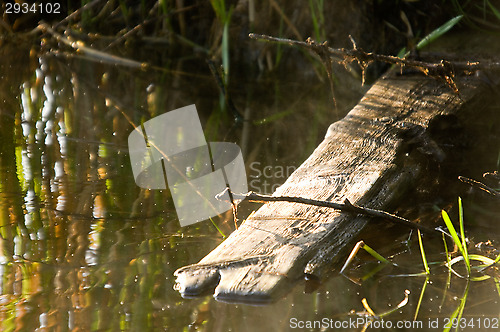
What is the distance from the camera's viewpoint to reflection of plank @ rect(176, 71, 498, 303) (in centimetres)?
140

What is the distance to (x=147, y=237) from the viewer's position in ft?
5.71

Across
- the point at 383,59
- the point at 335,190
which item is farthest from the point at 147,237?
the point at 383,59

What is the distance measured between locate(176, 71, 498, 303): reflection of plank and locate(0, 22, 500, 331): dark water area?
0.17 feet

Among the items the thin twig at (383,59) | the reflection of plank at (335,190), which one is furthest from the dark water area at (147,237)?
the thin twig at (383,59)

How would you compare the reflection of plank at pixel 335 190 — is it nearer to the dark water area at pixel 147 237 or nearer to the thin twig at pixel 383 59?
the dark water area at pixel 147 237

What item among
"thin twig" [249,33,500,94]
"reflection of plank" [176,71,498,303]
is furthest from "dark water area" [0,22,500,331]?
"thin twig" [249,33,500,94]

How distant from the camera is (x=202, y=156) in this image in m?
2.42

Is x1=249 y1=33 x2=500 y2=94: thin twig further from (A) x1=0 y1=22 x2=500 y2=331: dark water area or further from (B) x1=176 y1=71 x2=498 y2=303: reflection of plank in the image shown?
(A) x1=0 y1=22 x2=500 y2=331: dark water area

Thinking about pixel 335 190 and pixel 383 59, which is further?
pixel 383 59

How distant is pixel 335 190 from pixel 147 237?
0.52m

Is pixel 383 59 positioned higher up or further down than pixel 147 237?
higher up

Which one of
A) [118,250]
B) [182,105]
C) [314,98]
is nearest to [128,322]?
[118,250]

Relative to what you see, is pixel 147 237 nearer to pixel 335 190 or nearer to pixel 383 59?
pixel 335 190

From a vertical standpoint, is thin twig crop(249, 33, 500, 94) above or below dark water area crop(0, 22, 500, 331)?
above
